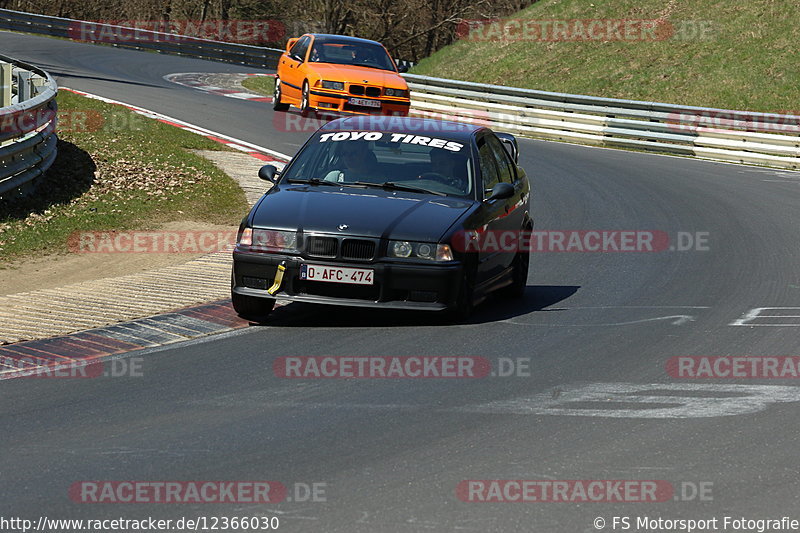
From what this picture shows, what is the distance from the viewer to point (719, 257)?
13.8m

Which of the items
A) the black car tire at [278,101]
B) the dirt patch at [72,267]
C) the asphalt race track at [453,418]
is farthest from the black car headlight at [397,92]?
the asphalt race track at [453,418]

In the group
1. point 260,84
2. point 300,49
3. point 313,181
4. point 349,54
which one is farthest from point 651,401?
point 260,84

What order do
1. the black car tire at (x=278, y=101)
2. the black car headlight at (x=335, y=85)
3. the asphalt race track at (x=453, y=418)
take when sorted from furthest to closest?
1. the black car tire at (x=278, y=101)
2. the black car headlight at (x=335, y=85)
3. the asphalt race track at (x=453, y=418)

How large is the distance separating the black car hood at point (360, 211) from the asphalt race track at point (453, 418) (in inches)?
30.3

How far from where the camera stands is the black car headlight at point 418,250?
9.16 meters

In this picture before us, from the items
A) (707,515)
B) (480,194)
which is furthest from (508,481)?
(480,194)

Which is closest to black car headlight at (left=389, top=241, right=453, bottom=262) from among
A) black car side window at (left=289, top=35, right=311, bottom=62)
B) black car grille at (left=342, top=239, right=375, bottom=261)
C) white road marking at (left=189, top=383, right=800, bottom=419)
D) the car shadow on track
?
black car grille at (left=342, top=239, right=375, bottom=261)

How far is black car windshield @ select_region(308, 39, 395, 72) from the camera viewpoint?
25.6 meters

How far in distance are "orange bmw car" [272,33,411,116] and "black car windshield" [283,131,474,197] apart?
14.0m

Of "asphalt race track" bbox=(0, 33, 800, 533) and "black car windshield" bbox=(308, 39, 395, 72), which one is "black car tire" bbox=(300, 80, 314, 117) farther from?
"asphalt race track" bbox=(0, 33, 800, 533)

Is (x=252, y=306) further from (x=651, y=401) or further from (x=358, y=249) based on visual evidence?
(x=651, y=401)

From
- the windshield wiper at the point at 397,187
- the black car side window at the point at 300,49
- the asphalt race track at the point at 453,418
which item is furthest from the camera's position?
the black car side window at the point at 300,49

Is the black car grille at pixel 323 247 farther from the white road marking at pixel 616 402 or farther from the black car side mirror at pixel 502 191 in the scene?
the white road marking at pixel 616 402

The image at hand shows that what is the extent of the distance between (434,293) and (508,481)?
3565 millimetres
